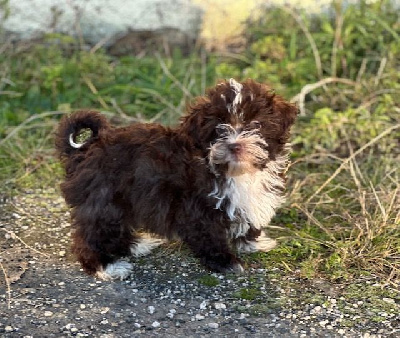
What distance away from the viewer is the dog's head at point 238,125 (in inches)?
170

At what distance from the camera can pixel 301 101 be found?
21.8 feet

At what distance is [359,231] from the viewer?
16.7 ft

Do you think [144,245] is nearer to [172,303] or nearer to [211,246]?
[211,246]

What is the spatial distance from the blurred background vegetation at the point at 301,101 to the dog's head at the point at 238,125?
868 mm

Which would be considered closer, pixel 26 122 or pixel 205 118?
pixel 205 118

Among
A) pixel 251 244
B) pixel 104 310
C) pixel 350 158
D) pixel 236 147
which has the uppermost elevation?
pixel 236 147

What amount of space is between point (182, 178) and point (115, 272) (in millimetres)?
750

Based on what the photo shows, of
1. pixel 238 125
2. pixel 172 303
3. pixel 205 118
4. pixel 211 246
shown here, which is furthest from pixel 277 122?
pixel 172 303

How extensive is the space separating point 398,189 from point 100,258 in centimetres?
222

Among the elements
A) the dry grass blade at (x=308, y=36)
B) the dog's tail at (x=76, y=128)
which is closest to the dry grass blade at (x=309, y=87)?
the dry grass blade at (x=308, y=36)

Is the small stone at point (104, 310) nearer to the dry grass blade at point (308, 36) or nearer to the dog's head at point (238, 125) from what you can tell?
the dog's head at point (238, 125)

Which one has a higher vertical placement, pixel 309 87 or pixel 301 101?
pixel 309 87

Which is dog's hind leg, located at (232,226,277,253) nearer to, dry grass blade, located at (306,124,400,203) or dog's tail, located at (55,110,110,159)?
dry grass blade, located at (306,124,400,203)

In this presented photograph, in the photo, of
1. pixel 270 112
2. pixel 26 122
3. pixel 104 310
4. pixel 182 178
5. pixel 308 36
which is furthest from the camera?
pixel 308 36
